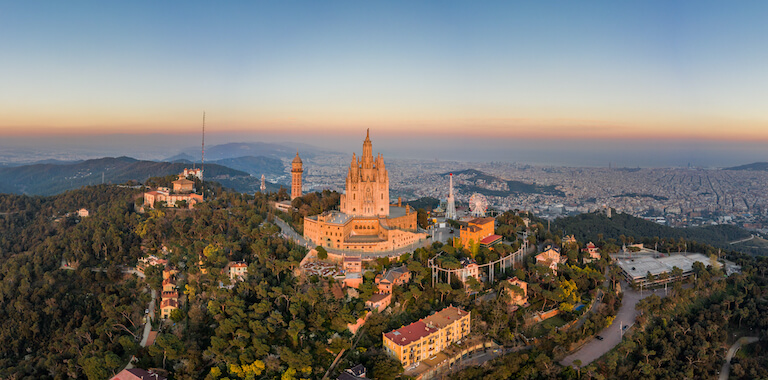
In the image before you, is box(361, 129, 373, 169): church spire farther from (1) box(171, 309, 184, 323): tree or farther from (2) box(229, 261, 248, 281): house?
(1) box(171, 309, 184, 323): tree

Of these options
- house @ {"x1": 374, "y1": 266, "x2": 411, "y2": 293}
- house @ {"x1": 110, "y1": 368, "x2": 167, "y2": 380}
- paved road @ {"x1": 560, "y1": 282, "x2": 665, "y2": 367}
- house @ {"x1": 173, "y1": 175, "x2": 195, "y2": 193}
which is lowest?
house @ {"x1": 110, "y1": 368, "x2": 167, "y2": 380}

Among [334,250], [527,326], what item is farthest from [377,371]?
[334,250]

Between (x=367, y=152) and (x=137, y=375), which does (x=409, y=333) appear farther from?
(x=367, y=152)

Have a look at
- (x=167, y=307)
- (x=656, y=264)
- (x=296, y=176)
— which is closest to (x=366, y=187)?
(x=296, y=176)

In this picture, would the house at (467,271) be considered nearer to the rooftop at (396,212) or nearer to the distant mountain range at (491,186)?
the rooftop at (396,212)

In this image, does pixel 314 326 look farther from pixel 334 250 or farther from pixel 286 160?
pixel 286 160

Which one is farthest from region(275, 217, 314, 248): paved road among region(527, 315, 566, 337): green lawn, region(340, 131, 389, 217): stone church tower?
region(527, 315, 566, 337): green lawn
